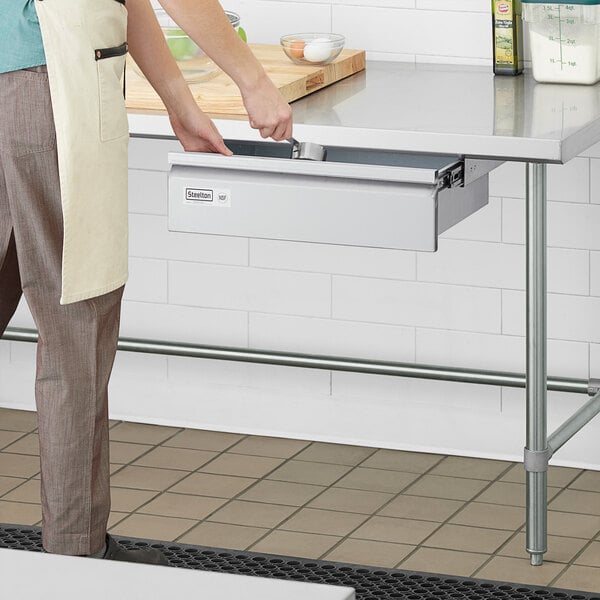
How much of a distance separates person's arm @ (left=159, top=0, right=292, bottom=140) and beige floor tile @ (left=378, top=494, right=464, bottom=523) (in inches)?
45.3

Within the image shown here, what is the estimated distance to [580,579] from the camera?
3.13 meters

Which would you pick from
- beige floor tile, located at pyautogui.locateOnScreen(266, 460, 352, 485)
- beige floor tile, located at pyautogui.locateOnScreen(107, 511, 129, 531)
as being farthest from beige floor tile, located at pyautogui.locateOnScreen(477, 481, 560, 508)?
beige floor tile, located at pyautogui.locateOnScreen(107, 511, 129, 531)

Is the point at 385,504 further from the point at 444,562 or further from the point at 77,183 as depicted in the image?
the point at 77,183

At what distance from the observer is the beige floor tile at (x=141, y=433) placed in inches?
161

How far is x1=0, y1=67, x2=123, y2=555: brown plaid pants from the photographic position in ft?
8.34

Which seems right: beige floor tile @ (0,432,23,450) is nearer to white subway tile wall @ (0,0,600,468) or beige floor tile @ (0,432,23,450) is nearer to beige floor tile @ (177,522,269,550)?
white subway tile wall @ (0,0,600,468)

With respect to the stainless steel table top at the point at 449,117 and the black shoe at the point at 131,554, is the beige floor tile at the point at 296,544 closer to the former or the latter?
the black shoe at the point at 131,554

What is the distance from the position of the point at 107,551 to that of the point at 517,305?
1471 millimetres

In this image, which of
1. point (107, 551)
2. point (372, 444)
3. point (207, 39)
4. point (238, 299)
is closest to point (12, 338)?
point (238, 299)

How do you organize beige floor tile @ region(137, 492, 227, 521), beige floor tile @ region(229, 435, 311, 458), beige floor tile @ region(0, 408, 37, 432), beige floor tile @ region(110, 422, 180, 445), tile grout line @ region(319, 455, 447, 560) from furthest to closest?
1. beige floor tile @ region(0, 408, 37, 432)
2. beige floor tile @ region(110, 422, 180, 445)
3. beige floor tile @ region(229, 435, 311, 458)
4. beige floor tile @ region(137, 492, 227, 521)
5. tile grout line @ region(319, 455, 447, 560)

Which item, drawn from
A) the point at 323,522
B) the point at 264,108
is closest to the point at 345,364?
the point at 323,522

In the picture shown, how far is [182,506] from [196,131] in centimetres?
110

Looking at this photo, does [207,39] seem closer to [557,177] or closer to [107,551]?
[107,551]

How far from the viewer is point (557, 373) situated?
3852 mm
